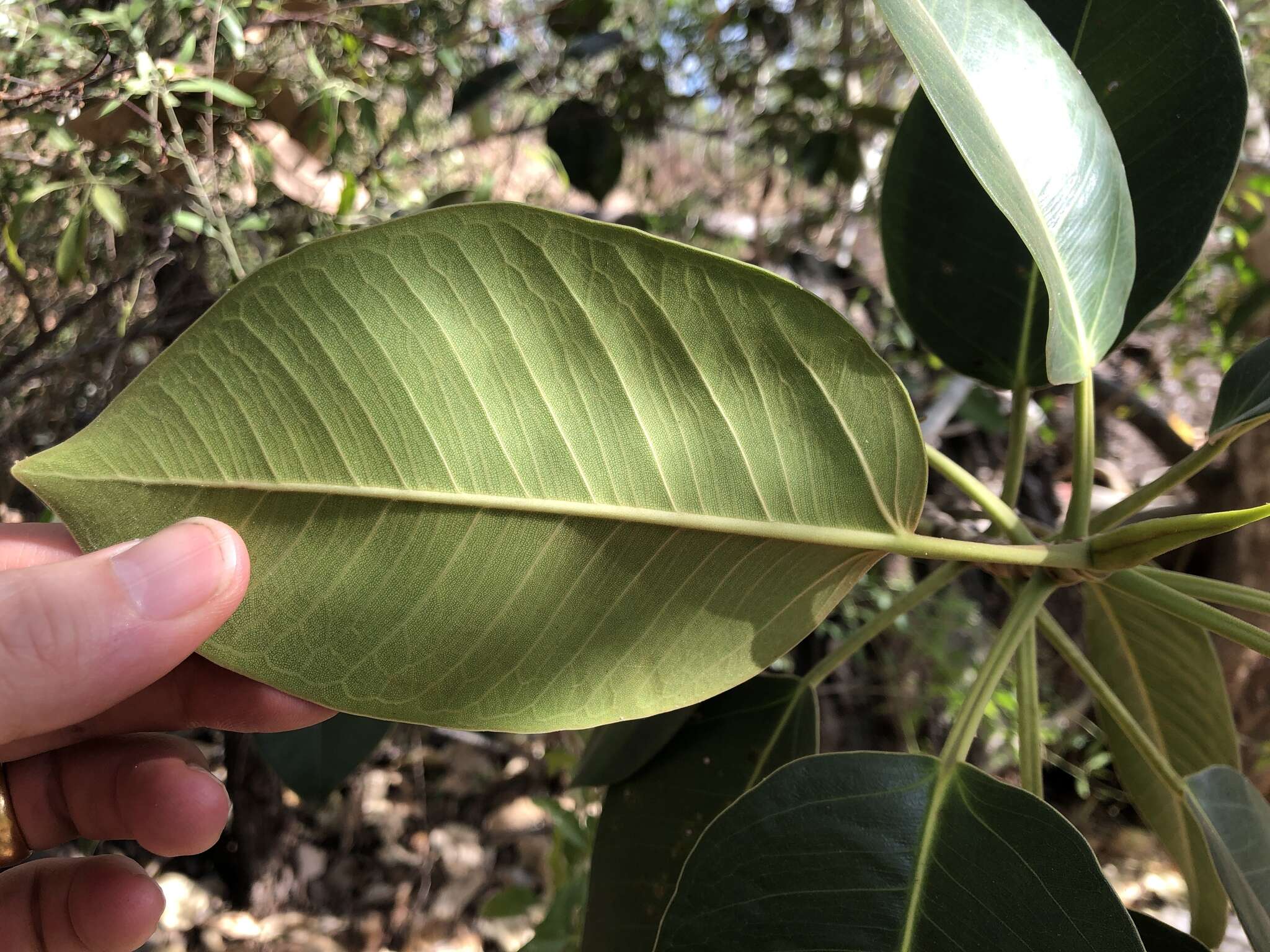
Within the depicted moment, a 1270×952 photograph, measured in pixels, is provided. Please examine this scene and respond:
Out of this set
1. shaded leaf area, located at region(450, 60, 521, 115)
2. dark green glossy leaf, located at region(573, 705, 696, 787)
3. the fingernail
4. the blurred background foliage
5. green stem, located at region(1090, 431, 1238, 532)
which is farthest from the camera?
shaded leaf area, located at region(450, 60, 521, 115)

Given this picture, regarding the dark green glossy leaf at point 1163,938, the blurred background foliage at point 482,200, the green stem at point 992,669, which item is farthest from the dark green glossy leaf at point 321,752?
the dark green glossy leaf at point 1163,938

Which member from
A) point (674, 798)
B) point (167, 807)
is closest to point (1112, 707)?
point (674, 798)

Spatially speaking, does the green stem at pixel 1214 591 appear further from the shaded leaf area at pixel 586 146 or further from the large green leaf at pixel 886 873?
the shaded leaf area at pixel 586 146

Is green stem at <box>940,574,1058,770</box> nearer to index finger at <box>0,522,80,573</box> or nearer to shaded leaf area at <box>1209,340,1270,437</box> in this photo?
shaded leaf area at <box>1209,340,1270,437</box>

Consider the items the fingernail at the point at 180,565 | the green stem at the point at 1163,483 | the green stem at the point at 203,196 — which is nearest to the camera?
the fingernail at the point at 180,565

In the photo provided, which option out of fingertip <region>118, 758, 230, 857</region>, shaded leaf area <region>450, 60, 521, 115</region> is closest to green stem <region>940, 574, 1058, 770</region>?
fingertip <region>118, 758, 230, 857</region>

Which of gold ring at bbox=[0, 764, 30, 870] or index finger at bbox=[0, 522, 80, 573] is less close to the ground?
index finger at bbox=[0, 522, 80, 573]
